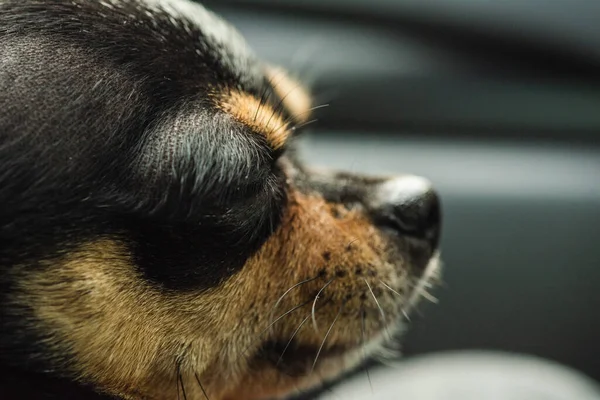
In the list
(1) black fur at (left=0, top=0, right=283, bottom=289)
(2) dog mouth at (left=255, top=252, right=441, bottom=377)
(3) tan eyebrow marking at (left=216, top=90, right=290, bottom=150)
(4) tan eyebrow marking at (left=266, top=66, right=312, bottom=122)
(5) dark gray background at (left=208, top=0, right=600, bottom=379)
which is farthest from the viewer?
(5) dark gray background at (left=208, top=0, right=600, bottom=379)

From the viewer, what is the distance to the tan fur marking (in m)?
0.92

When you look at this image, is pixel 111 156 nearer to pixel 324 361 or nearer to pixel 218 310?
pixel 218 310

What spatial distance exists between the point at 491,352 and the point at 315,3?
1.14 meters

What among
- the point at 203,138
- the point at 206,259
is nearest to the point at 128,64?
the point at 203,138

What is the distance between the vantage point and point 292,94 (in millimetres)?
1455

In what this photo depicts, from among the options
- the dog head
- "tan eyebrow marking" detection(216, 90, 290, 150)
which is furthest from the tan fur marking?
"tan eyebrow marking" detection(216, 90, 290, 150)

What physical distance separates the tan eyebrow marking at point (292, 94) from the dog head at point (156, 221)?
126 mm

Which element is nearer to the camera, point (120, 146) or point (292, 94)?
point (120, 146)

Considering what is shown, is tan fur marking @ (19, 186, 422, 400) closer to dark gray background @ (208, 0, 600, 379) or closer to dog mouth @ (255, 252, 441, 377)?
dog mouth @ (255, 252, 441, 377)

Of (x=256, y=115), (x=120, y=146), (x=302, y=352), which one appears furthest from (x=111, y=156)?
(x=302, y=352)

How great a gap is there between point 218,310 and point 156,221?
0.18m

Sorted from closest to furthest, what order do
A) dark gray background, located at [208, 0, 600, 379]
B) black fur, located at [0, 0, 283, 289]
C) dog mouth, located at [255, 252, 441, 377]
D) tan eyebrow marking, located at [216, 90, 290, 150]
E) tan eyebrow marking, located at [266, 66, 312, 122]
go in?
black fur, located at [0, 0, 283, 289] → tan eyebrow marking, located at [216, 90, 290, 150] → dog mouth, located at [255, 252, 441, 377] → tan eyebrow marking, located at [266, 66, 312, 122] → dark gray background, located at [208, 0, 600, 379]

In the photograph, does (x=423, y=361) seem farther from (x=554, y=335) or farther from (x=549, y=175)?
(x=549, y=175)

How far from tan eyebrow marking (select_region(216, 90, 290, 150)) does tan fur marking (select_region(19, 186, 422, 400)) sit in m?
0.11
